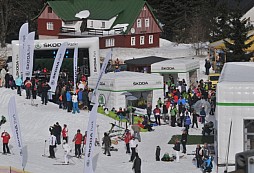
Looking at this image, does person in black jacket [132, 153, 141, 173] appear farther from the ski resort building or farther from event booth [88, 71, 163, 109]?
the ski resort building

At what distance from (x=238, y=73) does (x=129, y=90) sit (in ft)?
25.3

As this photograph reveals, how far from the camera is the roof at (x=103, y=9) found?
58.6 metres

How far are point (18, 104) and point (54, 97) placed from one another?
1961 mm

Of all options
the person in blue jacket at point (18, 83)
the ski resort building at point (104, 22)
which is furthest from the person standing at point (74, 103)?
the ski resort building at point (104, 22)

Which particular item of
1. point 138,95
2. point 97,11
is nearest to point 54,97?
point 138,95

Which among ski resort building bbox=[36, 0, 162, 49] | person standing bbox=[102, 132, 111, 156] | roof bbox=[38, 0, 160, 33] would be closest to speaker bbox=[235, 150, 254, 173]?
person standing bbox=[102, 132, 111, 156]

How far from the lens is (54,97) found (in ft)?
93.7

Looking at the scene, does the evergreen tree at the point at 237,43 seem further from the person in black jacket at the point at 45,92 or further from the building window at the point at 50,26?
the building window at the point at 50,26

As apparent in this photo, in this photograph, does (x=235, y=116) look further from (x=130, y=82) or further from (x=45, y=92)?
(x=45, y=92)

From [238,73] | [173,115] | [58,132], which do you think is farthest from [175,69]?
[58,132]

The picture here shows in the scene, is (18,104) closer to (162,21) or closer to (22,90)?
(22,90)

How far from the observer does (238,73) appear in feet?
71.2

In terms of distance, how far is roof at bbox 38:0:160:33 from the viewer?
Result: 5859cm

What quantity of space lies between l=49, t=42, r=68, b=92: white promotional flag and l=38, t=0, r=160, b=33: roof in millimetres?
30297
